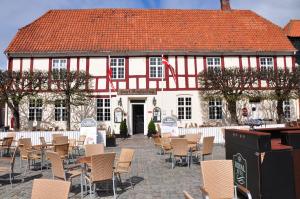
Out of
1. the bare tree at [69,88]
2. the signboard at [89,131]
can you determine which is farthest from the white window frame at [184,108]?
the signboard at [89,131]

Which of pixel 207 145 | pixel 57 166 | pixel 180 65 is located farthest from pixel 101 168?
pixel 180 65

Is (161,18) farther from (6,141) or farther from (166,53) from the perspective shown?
(6,141)

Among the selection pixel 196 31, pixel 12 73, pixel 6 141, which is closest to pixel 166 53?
pixel 196 31

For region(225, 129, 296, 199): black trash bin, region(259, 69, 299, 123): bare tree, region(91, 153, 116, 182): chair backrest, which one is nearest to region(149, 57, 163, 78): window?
region(259, 69, 299, 123): bare tree

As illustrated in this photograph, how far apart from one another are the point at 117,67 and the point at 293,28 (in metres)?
17.4

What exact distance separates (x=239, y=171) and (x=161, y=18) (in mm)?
22338

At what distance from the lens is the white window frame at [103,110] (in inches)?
918

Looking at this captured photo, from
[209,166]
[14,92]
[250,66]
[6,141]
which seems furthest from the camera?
[250,66]

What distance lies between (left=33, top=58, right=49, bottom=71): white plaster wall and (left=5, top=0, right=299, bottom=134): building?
0.22 ft

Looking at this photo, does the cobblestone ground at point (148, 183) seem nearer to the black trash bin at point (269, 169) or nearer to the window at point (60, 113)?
the black trash bin at point (269, 169)

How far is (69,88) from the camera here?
21141 mm

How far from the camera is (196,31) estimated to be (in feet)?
84.7

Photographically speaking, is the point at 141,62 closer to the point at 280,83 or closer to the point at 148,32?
the point at 148,32

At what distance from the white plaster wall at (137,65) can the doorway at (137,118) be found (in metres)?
2.33
